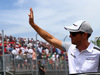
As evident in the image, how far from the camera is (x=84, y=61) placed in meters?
2.81

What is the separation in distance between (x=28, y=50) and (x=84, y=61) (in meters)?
7.50

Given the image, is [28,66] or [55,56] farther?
[55,56]

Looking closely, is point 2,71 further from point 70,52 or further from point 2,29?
point 70,52

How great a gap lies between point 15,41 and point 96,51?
6.90m

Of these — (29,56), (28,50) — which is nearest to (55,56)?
(29,56)

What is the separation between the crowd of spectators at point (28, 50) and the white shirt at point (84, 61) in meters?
6.28

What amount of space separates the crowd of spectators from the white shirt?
628cm

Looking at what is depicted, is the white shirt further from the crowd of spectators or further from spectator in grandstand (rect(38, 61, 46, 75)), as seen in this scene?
spectator in grandstand (rect(38, 61, 46, 75))

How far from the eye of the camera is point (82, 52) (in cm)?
285

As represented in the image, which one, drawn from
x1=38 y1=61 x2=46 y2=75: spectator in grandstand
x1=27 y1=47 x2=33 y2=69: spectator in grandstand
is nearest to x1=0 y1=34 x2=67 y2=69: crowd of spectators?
x1=27 y1=47 x2=33 y2=69: spectator in grandstand

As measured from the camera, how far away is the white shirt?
2775mm

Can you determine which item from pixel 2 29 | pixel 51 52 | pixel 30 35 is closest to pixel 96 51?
pixel 2 29

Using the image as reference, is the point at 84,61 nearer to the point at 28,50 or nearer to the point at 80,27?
the point at 80,27

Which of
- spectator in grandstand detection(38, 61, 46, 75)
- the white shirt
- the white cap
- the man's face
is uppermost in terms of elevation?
the white cap
